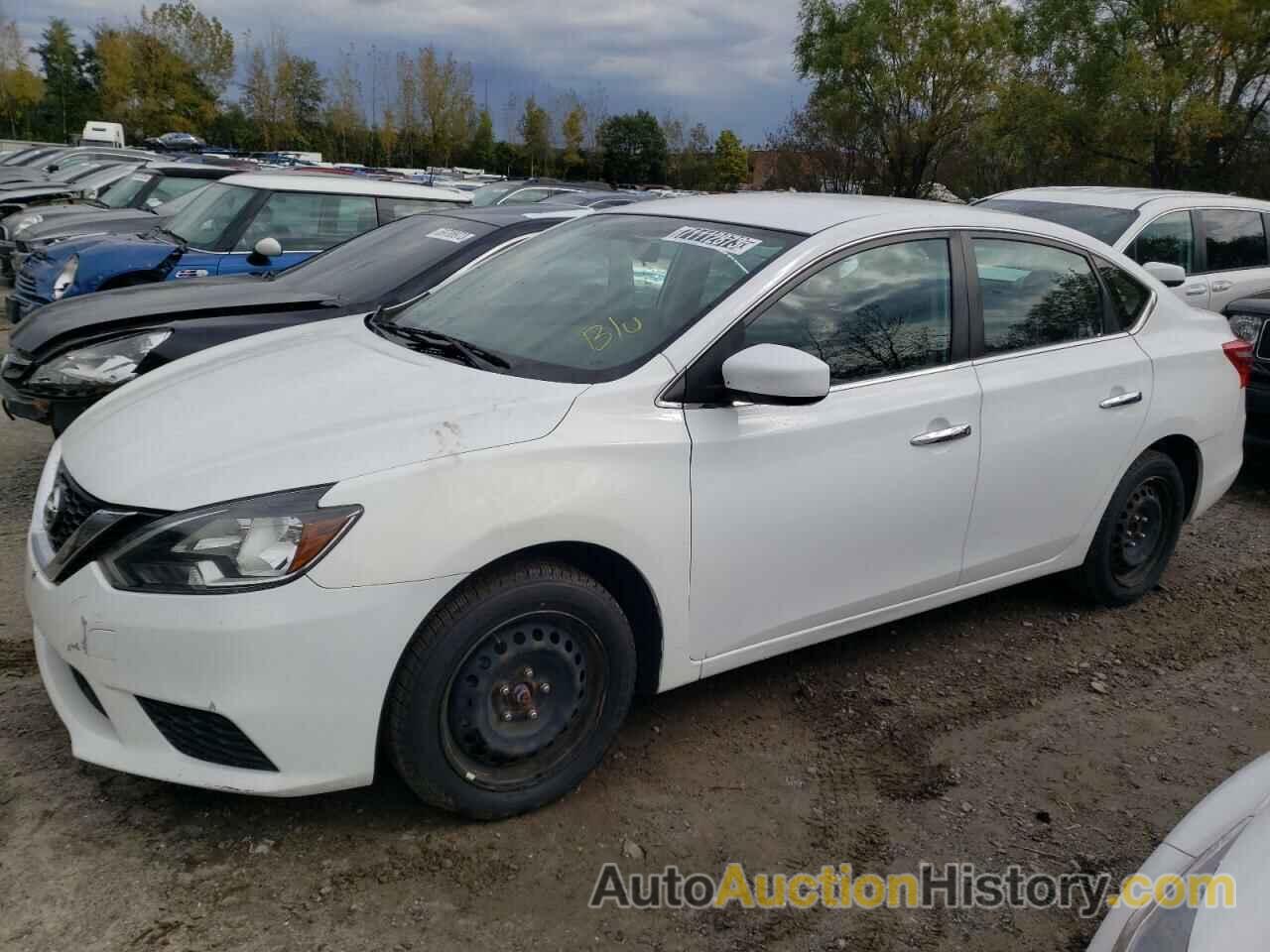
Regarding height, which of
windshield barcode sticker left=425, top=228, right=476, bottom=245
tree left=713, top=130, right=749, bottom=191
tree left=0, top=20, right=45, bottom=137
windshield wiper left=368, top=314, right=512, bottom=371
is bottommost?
windshield wiper left=368, top=314, right=512, bottom=371

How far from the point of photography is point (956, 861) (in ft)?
9.43

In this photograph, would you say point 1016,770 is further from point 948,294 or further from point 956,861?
point 948,294

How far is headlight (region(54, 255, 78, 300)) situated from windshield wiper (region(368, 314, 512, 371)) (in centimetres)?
453

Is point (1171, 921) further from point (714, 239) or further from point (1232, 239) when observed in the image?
point (1232, 239)

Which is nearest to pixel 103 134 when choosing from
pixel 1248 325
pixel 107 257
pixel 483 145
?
pixel 483 145

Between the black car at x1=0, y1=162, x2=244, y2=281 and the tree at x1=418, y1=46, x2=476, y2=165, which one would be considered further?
the tree at x1=418, y1=46, x2=476, y2=165

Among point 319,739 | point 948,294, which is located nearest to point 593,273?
point 948,294

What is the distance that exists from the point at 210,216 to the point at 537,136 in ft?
185

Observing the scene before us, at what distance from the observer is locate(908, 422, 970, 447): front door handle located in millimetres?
3480

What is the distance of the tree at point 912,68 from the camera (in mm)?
30125

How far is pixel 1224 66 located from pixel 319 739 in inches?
1058

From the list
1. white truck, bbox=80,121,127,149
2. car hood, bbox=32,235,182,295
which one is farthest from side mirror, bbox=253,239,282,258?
white truck, bbox=80,121,127,149

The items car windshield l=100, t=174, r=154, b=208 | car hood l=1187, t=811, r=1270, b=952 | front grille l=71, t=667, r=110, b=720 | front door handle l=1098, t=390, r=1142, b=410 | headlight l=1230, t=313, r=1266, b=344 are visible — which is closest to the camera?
car hood l=1187, t=811, r=1270, b=952

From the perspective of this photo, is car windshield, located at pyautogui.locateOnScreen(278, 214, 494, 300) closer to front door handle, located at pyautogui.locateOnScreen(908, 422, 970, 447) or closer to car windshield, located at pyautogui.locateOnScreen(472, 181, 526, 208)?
front door handle, located at pyautogui.locateOnScreen(908, 422, 970, 447)
